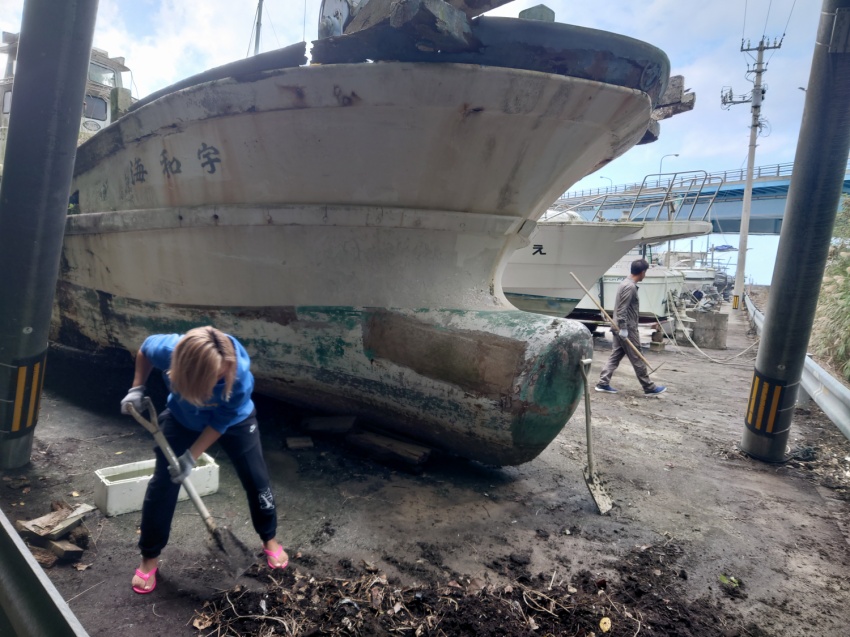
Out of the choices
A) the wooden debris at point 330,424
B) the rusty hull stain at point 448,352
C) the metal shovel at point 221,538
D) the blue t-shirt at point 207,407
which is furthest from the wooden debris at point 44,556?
the rusty hull stain at point 448,352

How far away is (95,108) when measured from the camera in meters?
9.22

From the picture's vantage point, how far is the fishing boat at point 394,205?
3059 millimetres

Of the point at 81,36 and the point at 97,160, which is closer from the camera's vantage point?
the point at 81,36

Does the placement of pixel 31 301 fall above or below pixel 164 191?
below

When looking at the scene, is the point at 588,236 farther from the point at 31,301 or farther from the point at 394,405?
the point at 31,301

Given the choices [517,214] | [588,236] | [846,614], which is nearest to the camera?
[846,614]

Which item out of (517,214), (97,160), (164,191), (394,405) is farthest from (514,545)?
(97,160)

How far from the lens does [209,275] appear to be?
395cm

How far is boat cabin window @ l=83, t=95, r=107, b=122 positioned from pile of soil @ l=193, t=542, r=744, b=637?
9578 mm

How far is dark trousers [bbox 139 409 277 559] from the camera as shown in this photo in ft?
7.34

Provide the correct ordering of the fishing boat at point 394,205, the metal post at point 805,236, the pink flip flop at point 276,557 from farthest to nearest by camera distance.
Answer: the metal post at point 805,236, the fishing boat at point 394,205, the pink flip flop at point 276,557

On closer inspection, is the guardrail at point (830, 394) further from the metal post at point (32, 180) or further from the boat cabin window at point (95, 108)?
the boat cabin window at point (95, 108)

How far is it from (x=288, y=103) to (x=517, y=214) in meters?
1.67

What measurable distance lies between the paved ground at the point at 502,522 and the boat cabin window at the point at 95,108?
6.68m
